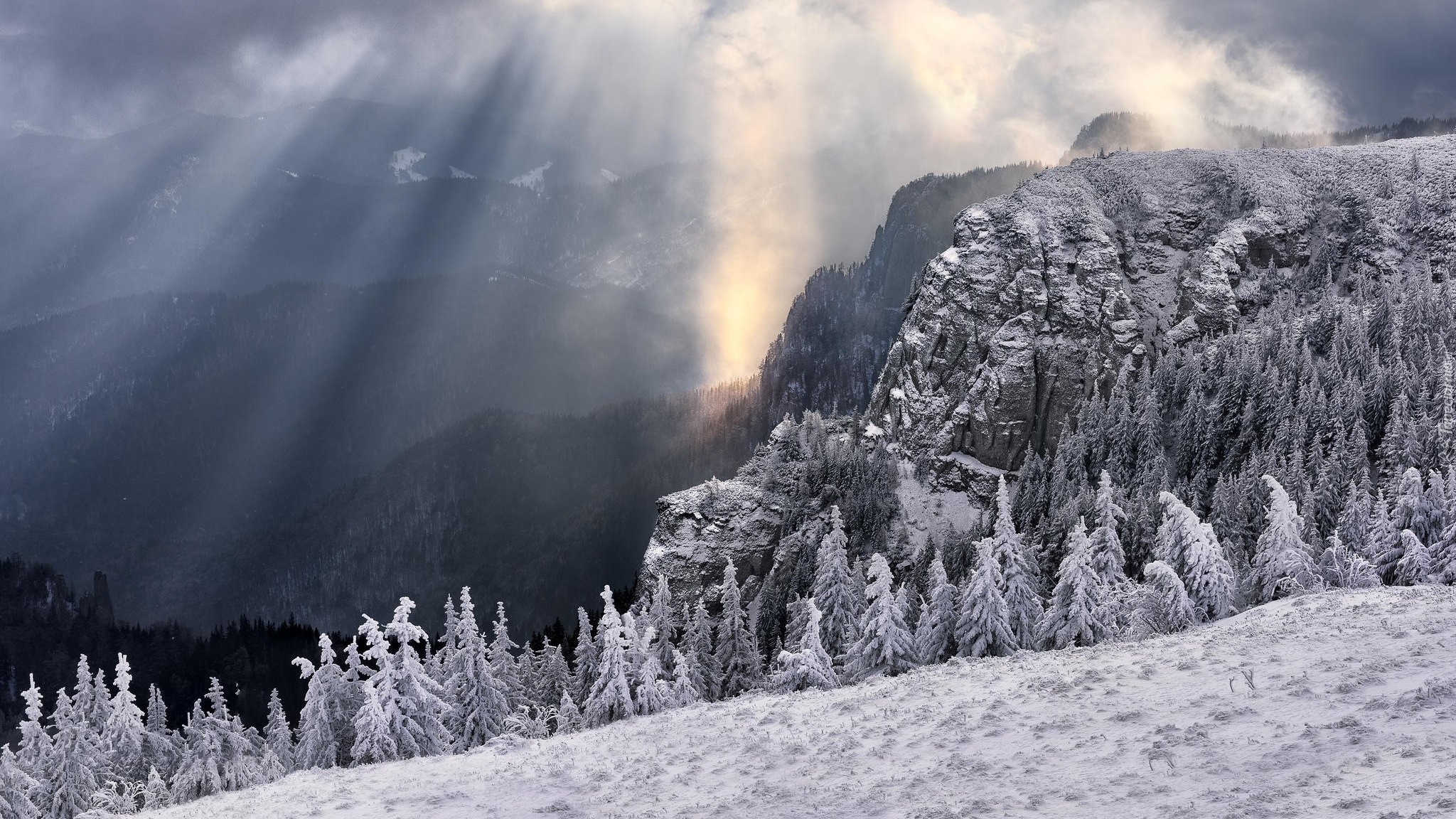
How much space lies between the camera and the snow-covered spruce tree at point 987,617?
175ft

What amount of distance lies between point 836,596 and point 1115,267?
4032 inches

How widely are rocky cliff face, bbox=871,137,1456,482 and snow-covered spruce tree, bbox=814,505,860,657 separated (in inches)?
2923

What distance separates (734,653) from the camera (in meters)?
73.4

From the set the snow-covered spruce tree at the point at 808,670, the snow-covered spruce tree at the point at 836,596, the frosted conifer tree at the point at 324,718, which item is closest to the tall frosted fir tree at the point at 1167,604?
the snow-covered spruce tree at the point at 808,670

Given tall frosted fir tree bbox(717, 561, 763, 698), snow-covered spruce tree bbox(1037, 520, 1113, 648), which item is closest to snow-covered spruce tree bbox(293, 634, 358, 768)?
tall frosted fir tree bbox(717, 561, 763, 698)

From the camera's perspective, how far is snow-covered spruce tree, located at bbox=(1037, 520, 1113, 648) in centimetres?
5153

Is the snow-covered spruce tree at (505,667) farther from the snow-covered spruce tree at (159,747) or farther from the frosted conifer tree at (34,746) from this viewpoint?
the frosted conifer tree at (34,746)

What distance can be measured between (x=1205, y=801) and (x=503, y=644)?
180 ft

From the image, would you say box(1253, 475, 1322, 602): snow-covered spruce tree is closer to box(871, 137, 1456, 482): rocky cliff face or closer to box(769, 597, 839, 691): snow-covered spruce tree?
box(769, 597, 839, 691): snow-covered spruce tree

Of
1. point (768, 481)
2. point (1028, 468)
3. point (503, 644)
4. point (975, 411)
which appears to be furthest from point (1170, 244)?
point (503, 644)

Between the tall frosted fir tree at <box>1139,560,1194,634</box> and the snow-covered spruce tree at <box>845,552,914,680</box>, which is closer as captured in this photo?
the tall frosted fir tree at <box>1139,560,1194,634</box>

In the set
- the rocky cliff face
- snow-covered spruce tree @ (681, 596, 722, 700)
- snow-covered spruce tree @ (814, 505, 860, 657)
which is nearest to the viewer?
snow-covered spruce tree @ (681, 596, 722, 700)

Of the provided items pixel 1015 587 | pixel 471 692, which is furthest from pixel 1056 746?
pixel 471 692

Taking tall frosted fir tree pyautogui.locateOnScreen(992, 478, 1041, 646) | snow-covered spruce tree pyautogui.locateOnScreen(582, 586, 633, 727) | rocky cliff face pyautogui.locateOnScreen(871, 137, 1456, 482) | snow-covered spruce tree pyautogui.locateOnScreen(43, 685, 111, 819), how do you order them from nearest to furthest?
snow-covered spruce tree pyautogui.locateOnScreen(43, 685, 111, 819)
snow-covered spruce tree pyautogui.locateOnScreen(582, 586, 633, 727)
tall frosted fir tree pyautogui.locateOnScreen(992, 478, 1041, 646)
rocky cliff face pyautogui.locateOnScreen(871, 137, 1456, 482)
